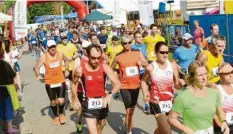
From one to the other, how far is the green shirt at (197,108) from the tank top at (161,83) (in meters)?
1.87

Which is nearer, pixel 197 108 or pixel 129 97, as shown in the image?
pixel 197 108

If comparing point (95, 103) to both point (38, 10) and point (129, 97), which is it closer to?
point (129, 97)

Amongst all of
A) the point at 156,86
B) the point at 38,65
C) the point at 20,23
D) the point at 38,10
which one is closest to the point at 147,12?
the point at 20,23

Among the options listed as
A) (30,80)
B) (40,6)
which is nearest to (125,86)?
(30,80)

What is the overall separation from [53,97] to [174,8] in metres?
19.4

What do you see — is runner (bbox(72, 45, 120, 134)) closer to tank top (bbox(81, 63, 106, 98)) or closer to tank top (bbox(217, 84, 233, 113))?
tank top (bbox(81, 63, 106, 98))

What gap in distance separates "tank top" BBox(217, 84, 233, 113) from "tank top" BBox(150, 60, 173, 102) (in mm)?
1497

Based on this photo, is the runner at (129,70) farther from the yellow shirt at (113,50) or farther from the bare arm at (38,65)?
the yellow shirt at (113,50)

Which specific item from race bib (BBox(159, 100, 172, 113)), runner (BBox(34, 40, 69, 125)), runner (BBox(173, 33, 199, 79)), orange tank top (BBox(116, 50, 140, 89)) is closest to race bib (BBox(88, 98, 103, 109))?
race bib (BBox(159, 100, 172, 113))

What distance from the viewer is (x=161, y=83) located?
→ 18.7ft

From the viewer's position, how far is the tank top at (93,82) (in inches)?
219

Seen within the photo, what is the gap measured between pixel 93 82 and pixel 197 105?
2.16 meters

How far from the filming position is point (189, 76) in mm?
3938

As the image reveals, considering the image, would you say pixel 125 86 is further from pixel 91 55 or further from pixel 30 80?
pixel 30 80
